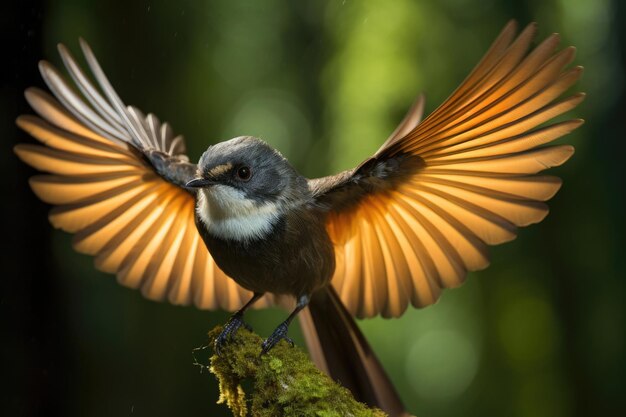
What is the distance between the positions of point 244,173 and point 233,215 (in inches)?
5.9

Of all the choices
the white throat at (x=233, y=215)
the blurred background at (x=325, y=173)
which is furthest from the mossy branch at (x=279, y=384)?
the blurred background at (x=325, y=173)

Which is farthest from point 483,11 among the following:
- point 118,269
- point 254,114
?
point 118,269

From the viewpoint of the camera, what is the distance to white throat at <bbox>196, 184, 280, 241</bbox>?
2.63m

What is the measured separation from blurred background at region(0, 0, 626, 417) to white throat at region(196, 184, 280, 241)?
2333mm

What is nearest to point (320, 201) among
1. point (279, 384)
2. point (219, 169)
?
point (219, 169)

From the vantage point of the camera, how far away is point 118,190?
3.31m

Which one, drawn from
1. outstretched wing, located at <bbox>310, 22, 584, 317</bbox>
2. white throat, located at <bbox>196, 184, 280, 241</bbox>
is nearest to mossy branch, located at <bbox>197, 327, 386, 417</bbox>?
white throat, located at <bbox>196, 184, 280, 241</bbox>

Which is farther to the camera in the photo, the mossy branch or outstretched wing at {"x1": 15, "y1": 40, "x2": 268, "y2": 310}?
outstretched wing at {"x1": 15, "y1": 40, "x2": 268, "y2": 310}

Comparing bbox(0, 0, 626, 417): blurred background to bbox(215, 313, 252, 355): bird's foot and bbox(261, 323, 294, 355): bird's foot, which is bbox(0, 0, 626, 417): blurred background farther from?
bbox(261, 323, 294, 355): bird's foot

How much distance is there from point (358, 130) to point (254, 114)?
2.83ft

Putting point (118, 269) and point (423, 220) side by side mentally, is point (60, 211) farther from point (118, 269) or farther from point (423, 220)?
point (423, 220)

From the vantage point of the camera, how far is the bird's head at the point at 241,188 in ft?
8.52

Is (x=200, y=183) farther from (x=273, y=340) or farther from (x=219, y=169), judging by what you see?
(x=273, y=340)

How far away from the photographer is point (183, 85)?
5879mm
